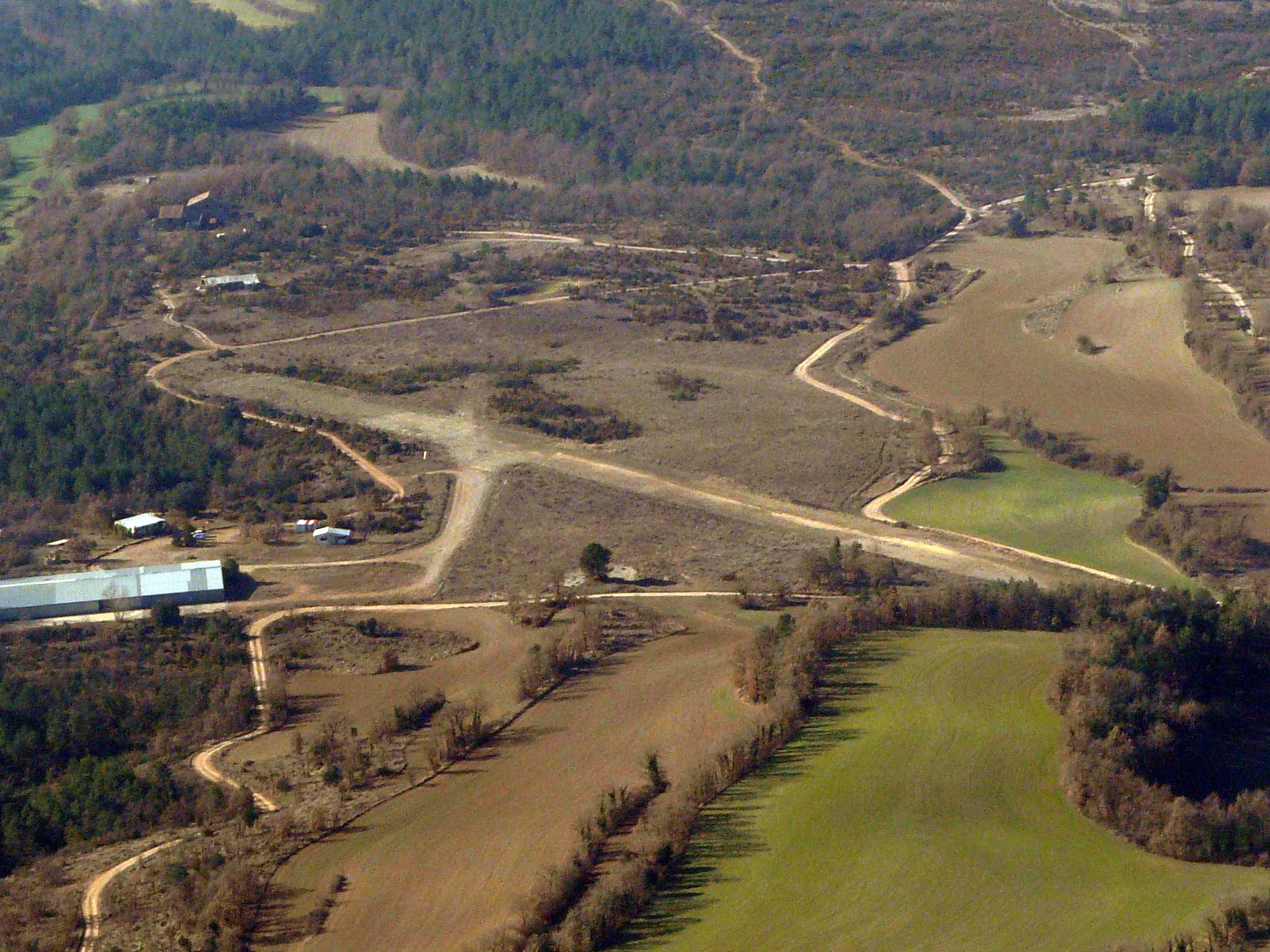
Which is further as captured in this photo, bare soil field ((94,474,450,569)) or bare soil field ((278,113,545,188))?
bare soil field ((278,113,545,188))

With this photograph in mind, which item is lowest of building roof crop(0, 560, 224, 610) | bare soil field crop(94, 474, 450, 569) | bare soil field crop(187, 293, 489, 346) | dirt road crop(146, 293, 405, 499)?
bare soil field crop(94, 474, 450, 569)

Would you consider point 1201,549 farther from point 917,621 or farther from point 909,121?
point 909,121

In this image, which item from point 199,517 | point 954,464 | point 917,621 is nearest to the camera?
point 917,621

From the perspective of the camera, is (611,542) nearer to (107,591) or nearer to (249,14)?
(107,591)

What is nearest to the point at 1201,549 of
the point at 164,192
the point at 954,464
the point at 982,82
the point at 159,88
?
the point at 954,464

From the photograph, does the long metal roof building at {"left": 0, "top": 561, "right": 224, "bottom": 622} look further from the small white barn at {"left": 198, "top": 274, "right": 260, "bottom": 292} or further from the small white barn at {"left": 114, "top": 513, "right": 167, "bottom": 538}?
the small white barn at {"left": 198, "top": 274, "right": 260, "bottom": 292}

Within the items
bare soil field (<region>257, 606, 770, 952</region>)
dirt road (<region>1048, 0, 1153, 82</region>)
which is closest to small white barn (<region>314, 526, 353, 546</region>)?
bare soil field (<region>257, 606, 770, 952</region>)

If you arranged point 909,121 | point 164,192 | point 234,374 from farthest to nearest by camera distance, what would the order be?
point 909,121 → point 164,192 → point 234,374
